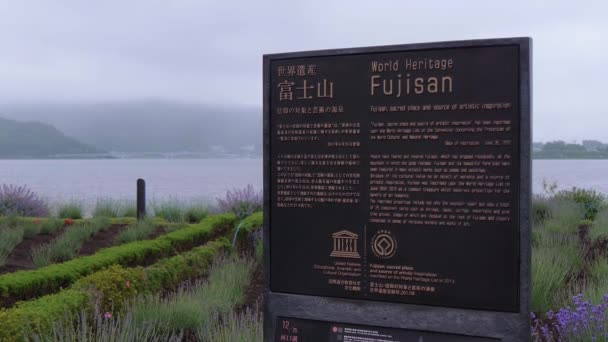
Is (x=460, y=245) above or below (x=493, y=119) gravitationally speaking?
below

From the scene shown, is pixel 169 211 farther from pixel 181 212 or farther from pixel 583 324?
pixel 583 324

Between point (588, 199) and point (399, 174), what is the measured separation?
13.5 m

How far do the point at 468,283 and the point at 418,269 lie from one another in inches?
13.9

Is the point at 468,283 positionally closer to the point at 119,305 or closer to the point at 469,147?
the point at 469,147

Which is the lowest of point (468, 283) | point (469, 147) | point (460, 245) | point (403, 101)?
point (468, 283)

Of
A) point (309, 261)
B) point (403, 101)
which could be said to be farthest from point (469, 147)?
point (309, 261)

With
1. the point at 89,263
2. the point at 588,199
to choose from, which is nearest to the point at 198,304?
the point at 89,263

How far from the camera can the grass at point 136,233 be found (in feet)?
39.1

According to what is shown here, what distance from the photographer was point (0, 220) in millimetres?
13758

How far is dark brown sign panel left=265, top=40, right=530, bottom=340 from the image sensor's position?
413 centimetres

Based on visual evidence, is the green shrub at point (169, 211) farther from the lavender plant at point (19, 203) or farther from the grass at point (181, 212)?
the lavender plant at point (19, 203)

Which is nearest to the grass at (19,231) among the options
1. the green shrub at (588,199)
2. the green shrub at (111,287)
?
the green shrub at (111,287)

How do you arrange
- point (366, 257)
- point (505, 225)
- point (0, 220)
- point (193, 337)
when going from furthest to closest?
point (0, 220) < point (193, 337) < point (366, 257) < point (505, 225)

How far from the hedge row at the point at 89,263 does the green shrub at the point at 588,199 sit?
979 cm
